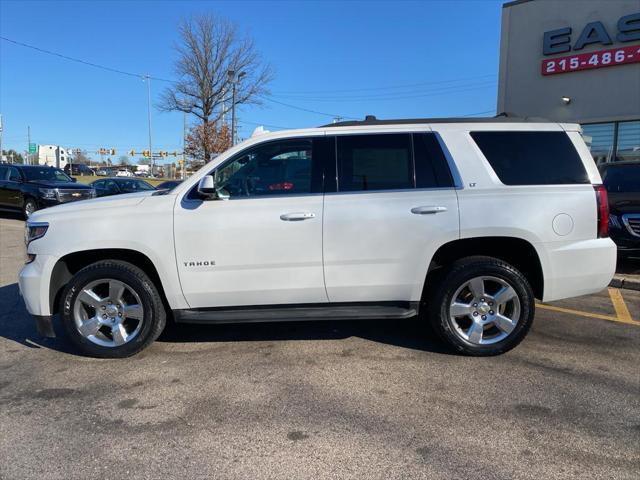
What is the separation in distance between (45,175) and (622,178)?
15.6m

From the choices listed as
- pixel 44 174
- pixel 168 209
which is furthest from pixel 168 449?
pixel 44 174

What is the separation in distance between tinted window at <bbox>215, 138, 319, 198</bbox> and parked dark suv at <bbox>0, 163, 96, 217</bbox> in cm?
1230

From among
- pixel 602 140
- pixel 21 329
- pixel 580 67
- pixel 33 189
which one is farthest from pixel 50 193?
pixel 602 140

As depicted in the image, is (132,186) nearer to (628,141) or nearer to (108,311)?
(108,311)

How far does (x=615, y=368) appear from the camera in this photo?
403 cm

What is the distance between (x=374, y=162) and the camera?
425 cm

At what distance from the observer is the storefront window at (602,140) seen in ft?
50.1

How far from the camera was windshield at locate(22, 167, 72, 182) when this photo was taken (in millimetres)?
15266

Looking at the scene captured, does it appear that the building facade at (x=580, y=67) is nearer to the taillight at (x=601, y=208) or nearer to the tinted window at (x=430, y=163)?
the taillight at (x=601, y=208)

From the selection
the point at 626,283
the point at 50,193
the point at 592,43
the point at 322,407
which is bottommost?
the point at 322,407

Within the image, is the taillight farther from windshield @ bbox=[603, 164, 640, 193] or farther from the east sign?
the east sign

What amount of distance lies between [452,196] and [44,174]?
15257 mm

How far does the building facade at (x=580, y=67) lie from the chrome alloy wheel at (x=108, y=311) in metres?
14.0

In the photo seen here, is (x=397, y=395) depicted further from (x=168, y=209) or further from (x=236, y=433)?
(x=168, y=209)
